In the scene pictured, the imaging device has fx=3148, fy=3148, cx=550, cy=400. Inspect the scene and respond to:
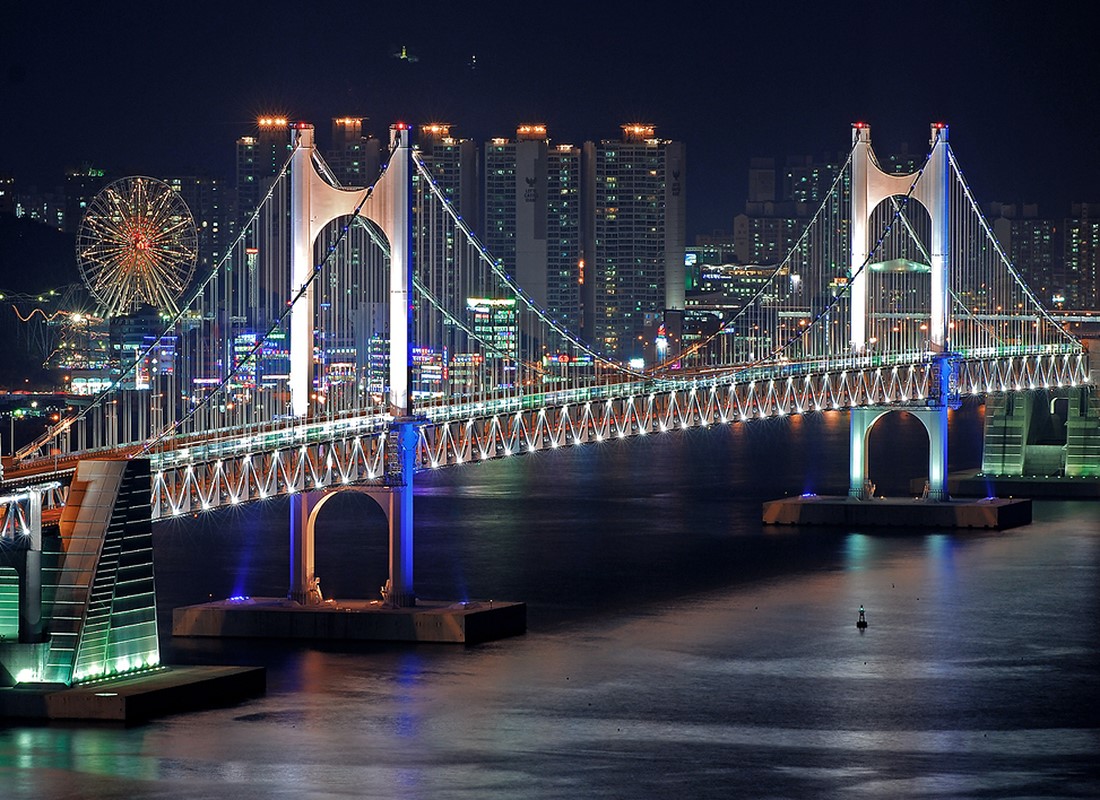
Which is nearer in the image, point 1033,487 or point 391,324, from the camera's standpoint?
point 391,324

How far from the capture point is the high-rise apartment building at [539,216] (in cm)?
11219

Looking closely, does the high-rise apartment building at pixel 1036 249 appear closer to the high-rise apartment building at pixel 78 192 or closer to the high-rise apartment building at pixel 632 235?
the high-rise apartment building at pixel 632 235

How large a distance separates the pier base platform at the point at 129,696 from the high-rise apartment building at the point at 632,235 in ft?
265

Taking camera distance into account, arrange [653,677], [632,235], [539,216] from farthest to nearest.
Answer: [632,235]
[539,216]
[653,677]

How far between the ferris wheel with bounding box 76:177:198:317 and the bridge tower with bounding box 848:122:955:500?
1491 centimetres

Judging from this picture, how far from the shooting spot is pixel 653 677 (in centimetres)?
4072

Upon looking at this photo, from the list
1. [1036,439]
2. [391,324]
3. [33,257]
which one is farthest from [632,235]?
[391,324]

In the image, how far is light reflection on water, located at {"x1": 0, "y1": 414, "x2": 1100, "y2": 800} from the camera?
109 feet

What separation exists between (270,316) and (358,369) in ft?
9.14

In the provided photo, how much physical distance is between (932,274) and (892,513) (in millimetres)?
4842

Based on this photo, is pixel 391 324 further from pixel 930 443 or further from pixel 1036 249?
pixel 1036 249

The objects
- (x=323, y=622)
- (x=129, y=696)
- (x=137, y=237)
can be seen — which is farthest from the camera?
(x=137, y=237)

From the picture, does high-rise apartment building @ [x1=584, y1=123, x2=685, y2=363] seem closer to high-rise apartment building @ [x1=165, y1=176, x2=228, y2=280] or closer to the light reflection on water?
high-rise apartment building @ [x1=165, y1=176, x2=228, y2=280]

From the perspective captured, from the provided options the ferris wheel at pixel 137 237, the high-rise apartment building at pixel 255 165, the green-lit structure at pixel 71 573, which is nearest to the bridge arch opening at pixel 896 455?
the ferris wheel at pixel 137 237
